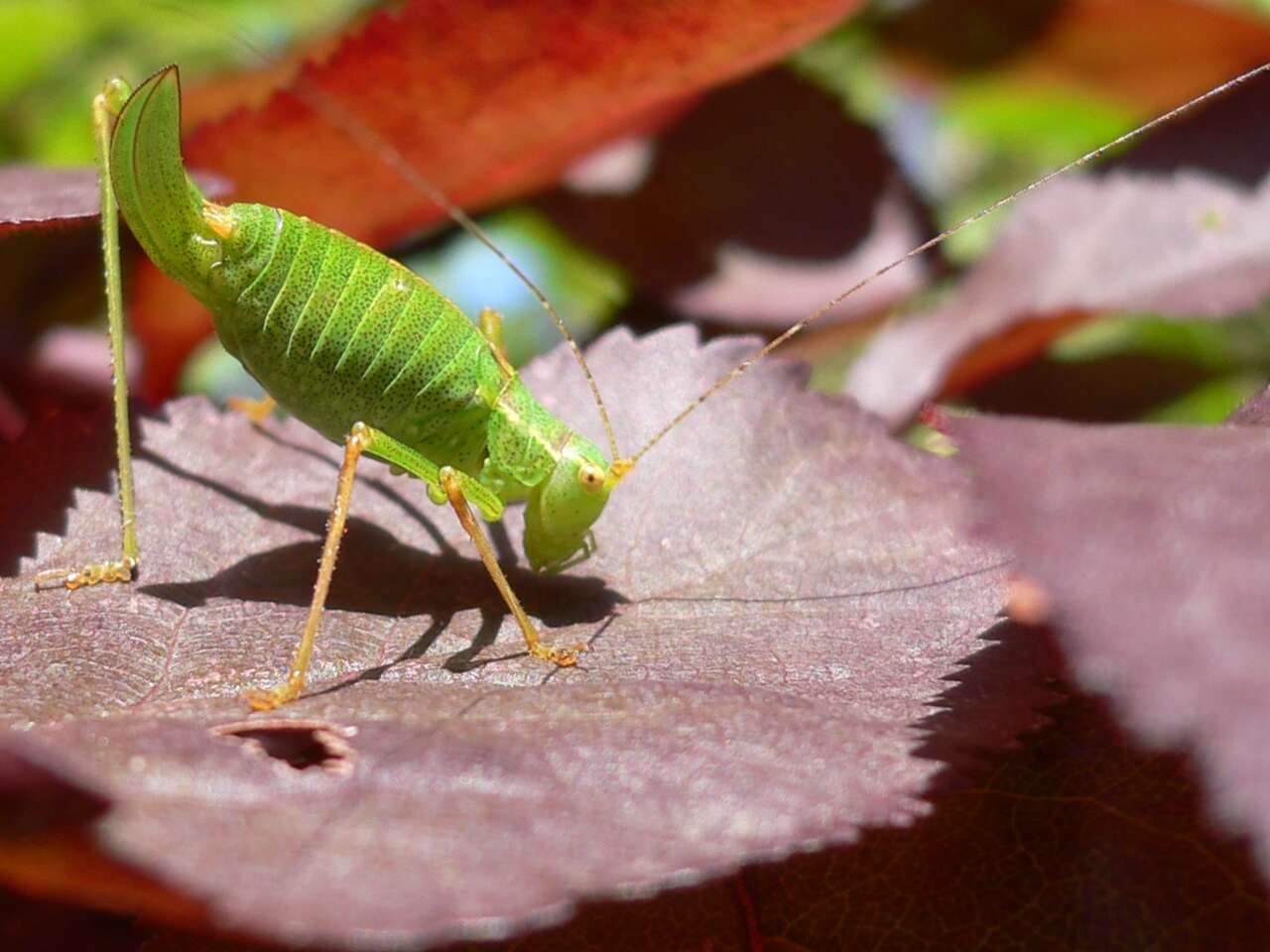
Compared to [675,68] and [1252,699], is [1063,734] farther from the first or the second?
[675,68]

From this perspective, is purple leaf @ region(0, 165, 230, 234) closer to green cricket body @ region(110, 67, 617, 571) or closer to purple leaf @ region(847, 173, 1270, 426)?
green cricket body @ region(110, 67, 617, 571)

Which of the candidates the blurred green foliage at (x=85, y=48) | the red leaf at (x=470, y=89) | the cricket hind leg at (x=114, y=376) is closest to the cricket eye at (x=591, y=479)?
the cricket hind leg at (x=114, y=376)

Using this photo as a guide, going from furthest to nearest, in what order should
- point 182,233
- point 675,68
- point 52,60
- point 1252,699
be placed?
point 52,60
point 675,68
point 182,233
point 1252,699

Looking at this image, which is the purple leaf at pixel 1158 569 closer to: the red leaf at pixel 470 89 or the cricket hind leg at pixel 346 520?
the cricket hind leg at pixel 346 520

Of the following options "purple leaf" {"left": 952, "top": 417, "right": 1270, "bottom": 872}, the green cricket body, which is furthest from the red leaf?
"purple leaf" {"left": 952, "top": 417, "right": 1270, "bottom": 872}

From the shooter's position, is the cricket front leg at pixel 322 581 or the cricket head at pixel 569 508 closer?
the cricket front leg at pixel 322 581

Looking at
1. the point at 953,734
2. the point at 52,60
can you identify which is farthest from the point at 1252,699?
the point at 52,60

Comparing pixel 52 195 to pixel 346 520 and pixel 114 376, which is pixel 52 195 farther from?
pixel 346 520

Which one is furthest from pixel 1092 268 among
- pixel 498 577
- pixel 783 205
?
pixel 498 577
